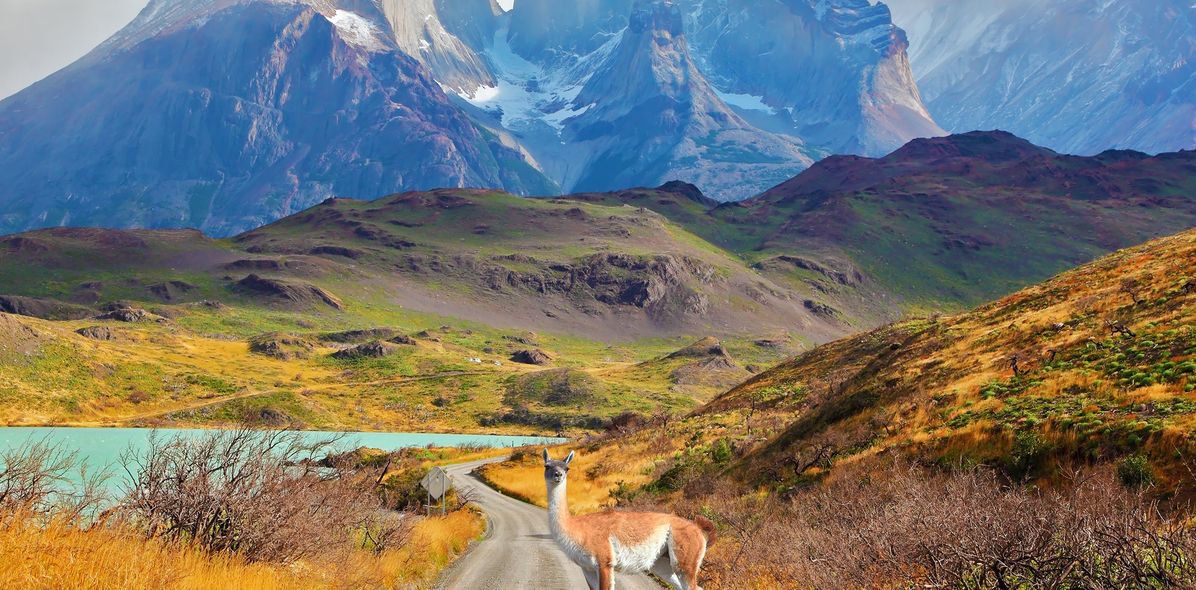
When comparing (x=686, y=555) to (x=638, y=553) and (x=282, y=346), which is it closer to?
(x=638, y=553)

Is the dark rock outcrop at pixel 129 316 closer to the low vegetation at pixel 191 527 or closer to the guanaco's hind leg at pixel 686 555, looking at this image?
the low vegetation at pixel 191 527

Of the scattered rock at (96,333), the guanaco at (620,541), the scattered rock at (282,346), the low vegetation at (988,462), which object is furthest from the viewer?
the scattered rock at (282,346)

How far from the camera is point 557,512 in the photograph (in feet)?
43.7

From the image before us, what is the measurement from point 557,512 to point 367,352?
566 feet

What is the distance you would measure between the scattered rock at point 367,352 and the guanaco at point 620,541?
17007 centimetres

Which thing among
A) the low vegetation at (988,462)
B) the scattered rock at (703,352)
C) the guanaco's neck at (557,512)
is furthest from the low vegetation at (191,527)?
the scattered rock at (703,352)

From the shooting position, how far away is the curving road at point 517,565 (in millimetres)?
20969

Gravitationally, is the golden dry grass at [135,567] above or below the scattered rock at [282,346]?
above

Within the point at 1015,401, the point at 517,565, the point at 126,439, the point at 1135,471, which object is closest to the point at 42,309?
the point at 126,439

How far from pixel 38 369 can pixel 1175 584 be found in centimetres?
14601

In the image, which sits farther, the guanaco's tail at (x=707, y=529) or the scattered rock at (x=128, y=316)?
the scattered rock at (x=128, y=316)

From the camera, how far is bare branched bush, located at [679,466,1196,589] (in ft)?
27.3

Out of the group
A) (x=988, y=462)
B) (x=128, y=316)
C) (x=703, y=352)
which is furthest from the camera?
(x=703, y=352)

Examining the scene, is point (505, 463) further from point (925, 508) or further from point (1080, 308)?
point (925, 508)
